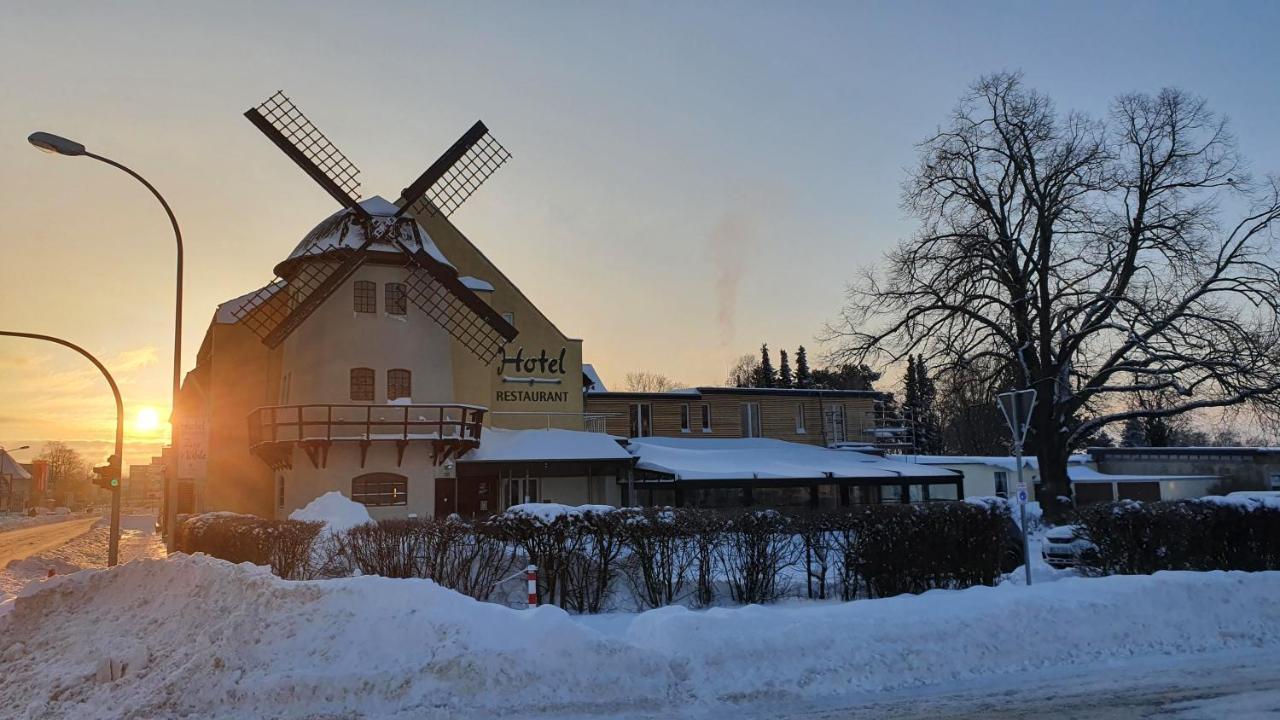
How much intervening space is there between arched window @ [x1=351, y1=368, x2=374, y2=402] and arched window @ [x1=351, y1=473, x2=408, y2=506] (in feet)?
8.97

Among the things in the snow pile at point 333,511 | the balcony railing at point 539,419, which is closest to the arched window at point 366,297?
the balcony railing at point 539,419

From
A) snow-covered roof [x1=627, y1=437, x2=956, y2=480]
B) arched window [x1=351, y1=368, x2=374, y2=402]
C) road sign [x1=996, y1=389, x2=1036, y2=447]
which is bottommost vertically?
snow-covered roof [x1=627, y1=437, x2=956, y2=480]

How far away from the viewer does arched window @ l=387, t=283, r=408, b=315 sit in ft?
93.6

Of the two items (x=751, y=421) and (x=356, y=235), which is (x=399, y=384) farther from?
(x=751, y=421)

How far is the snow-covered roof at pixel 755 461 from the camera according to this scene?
29422mm

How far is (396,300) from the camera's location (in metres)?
28.6

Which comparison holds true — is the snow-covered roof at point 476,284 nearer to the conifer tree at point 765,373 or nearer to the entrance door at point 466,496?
the entrance door at point 466,496

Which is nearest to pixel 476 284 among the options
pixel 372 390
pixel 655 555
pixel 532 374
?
pixel 532 374

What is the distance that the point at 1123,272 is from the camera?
94.2 ft

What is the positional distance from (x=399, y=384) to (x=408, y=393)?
0.43 metres

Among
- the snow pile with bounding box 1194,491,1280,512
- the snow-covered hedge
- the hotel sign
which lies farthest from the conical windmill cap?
the snow pile with bounding box 1194,491,1280,512

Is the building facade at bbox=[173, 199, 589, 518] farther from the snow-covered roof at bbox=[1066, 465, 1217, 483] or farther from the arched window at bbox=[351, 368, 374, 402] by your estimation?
the snow-covered roof at bbox=[1066, 465, 1217, 483]

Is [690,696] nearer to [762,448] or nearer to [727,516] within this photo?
[727,516]

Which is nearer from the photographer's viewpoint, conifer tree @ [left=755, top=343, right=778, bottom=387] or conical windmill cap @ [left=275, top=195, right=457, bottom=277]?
conical windmill cap @ [left=275, top=195, right=457, bottom=277]
